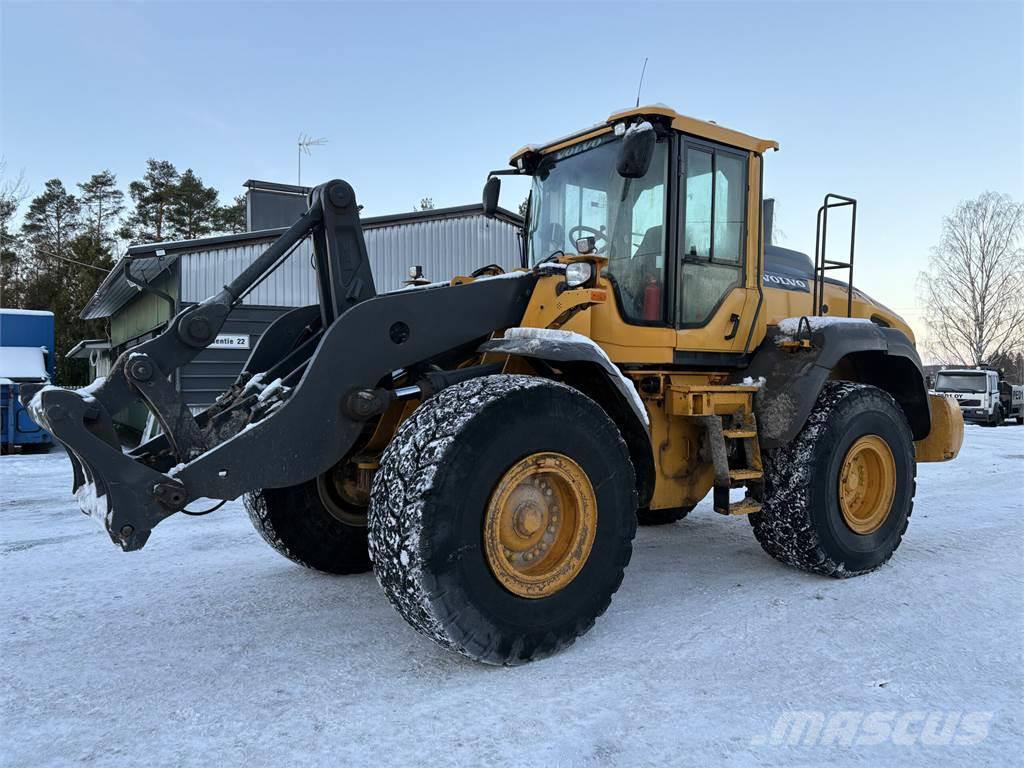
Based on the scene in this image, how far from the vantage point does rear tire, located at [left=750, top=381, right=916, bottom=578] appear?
470cm

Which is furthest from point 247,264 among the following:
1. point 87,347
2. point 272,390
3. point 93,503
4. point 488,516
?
point 87,347

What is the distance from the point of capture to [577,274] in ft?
13.4

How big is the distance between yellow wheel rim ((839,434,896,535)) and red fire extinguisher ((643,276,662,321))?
1.70 m

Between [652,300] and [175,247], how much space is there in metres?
11.3

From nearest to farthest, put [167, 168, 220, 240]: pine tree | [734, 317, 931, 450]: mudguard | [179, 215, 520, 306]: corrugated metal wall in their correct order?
[734, 317, 931, 450]: mudguard
[179, 215, 520, 306]: corrugated metal wall
[167, 168, 220, 240]: pine tree

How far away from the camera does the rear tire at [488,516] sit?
123 inches

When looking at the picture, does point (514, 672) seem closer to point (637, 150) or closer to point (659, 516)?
point (637, 150)

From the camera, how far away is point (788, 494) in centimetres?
473

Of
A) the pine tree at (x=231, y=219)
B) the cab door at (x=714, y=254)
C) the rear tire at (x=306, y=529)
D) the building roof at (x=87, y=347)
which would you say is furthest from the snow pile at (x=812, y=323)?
the pine tree at (x=231, y=219)

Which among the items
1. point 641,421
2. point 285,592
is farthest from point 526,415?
point 285,592

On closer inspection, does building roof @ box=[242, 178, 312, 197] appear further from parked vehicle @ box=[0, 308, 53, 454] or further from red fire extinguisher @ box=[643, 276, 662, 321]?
red fire extinguisher @ box=[643, 276, 662, 321]

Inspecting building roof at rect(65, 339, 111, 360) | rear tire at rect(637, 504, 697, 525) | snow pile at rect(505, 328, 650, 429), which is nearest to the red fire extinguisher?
snow pile at rect(505, 328, 650, 429)

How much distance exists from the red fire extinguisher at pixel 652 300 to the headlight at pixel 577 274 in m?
0.56

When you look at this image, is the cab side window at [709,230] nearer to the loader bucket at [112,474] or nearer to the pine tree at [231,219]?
the loader bucket at [112,474]
